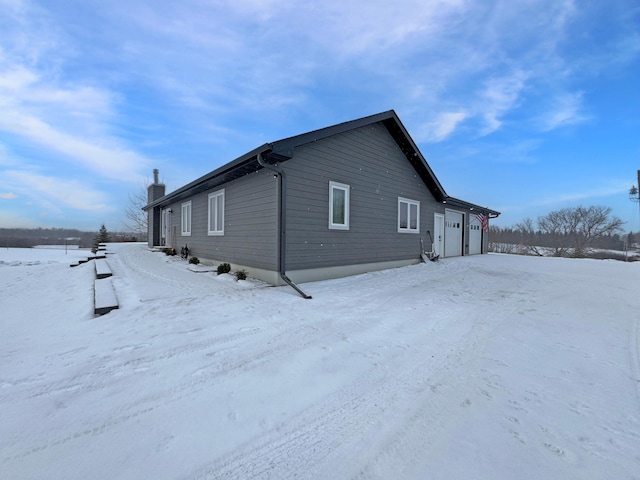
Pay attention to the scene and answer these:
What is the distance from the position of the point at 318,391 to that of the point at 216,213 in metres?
8.40

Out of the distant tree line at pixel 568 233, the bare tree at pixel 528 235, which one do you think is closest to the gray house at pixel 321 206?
the distant tree line at pixel 568 233

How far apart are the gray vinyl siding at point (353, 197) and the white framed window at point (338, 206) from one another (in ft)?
0.48

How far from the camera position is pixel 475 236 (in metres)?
16.3

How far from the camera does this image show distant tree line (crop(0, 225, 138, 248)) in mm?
28469

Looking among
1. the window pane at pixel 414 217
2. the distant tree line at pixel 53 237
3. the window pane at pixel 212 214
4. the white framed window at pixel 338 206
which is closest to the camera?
the white framed window at pixel 338 206

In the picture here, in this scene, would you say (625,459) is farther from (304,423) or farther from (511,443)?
(304,423)

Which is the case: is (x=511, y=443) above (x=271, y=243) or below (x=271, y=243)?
below

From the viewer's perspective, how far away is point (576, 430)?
76.8 inches

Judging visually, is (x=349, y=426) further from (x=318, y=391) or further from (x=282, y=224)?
(x=282, y=224)

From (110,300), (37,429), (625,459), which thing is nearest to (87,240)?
(110,300)

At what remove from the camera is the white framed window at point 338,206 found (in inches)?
299

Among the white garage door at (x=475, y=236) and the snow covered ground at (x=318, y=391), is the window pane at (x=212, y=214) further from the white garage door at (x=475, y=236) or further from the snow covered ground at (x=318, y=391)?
the white garage door at (x=475, y=236)

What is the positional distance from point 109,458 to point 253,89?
1345 centimetres

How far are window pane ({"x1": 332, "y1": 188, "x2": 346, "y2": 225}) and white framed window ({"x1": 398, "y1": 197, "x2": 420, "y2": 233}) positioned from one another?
3115 mm
